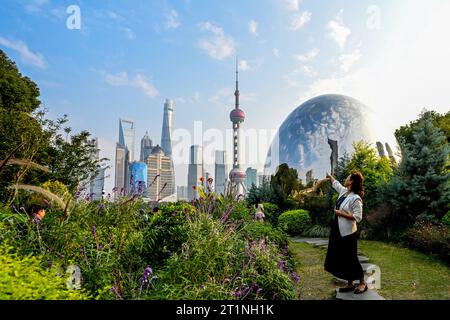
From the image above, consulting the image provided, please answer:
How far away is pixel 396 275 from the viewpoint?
632 centimetres

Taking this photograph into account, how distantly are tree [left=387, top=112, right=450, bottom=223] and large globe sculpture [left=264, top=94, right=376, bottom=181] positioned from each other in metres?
35.8

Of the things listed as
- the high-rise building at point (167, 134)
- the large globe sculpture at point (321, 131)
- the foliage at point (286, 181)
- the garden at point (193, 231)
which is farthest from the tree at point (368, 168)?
the high-rise building at point (167, 134)

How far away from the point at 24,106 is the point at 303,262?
18902 mm

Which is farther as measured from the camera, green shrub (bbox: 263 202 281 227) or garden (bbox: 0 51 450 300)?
green shrub (bbox: 263 202 281 227)

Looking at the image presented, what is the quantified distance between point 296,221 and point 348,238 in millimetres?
9964

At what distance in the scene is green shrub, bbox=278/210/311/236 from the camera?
1440 centimetres

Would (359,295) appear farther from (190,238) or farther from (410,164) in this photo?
(410,164)

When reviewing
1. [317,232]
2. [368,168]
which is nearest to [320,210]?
[317,232]

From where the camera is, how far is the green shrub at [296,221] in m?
14.4

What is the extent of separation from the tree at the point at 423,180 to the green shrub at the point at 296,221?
164 inches

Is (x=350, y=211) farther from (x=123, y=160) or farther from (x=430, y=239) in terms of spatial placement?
(x=123, y=160)

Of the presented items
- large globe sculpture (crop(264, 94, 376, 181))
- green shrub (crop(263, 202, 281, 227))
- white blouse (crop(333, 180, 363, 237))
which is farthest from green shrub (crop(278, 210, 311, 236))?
large globe sculpture (crop(264, 94, 376, 181))

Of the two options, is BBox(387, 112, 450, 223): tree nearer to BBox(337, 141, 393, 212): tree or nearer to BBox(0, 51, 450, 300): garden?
BBox(0, 51, 450, 300): garden
